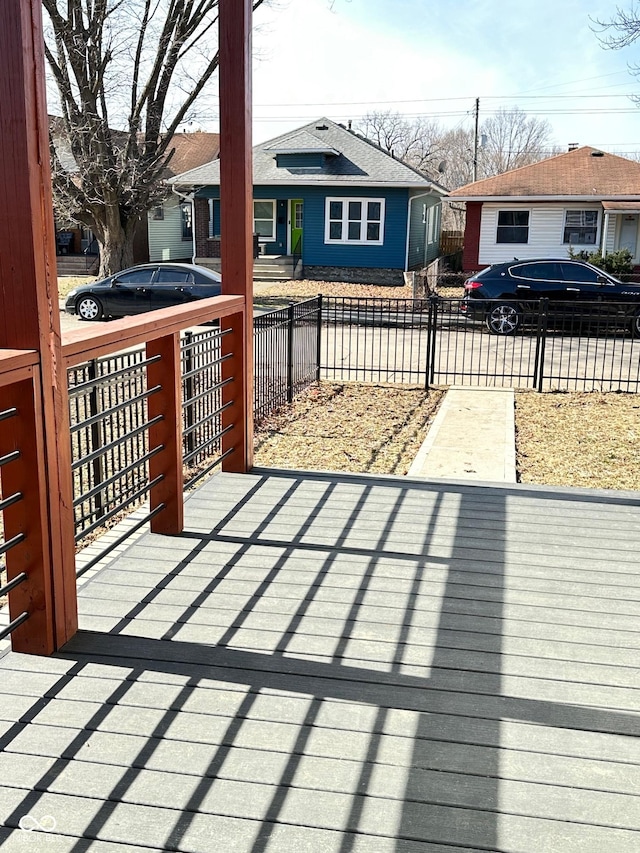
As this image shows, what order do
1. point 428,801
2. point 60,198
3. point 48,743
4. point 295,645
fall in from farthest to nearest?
point 60,198, point 295,645, point 48,743, point 428,801

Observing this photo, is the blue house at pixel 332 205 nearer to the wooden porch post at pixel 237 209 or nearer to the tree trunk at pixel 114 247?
the tree trunk at pixel 114 247

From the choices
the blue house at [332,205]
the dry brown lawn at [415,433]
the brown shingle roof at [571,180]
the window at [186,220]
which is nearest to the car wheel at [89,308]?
the dry brown lawn at [415,433]

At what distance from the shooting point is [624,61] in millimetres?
15539

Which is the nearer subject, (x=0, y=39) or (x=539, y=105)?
(x=0, y=39)

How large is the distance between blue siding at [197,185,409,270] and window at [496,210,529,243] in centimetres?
286

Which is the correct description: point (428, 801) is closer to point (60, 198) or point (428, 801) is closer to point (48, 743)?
point (48, 743)

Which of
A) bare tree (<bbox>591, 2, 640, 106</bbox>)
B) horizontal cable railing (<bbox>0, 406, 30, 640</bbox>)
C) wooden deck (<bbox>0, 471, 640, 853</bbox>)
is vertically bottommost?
wooden deck (<bbox>0, 471, 640, 853</bbox>)

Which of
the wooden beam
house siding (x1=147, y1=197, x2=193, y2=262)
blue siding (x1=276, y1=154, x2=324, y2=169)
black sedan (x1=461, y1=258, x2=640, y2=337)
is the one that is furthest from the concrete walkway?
house siding (x1=147, y1=197, x2=193, y2=262)

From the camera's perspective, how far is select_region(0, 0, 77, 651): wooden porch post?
265 cm

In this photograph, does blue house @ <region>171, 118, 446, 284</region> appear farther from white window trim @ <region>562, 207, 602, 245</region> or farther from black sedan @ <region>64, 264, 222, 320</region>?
black sedan @ <region>64, 264, 222, 320</region>

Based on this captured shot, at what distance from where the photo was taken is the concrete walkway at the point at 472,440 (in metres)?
7.38

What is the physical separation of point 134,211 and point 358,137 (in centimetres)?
904

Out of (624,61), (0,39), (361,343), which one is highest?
(624,61)

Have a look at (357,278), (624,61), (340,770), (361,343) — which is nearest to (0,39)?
(340,770)
